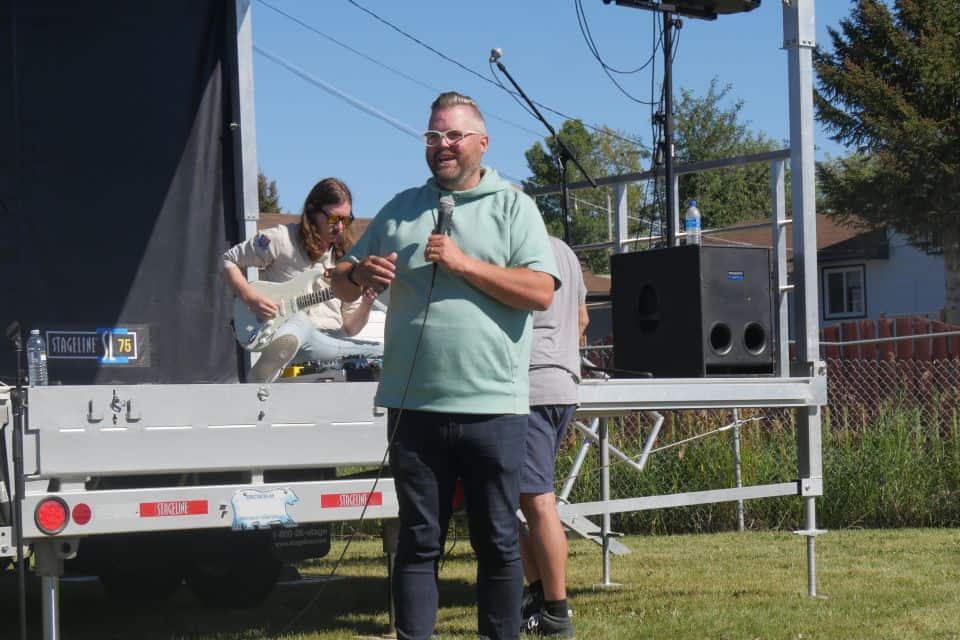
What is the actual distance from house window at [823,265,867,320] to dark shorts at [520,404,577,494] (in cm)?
3657

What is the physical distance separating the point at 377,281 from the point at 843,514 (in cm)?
765

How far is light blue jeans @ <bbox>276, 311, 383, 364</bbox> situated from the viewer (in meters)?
6.20

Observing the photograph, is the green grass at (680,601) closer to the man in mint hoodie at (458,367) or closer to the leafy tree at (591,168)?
the man in mint hoodie at (458,367)

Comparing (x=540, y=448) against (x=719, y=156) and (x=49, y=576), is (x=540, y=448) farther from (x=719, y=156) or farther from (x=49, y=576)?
(x=719, y=156)

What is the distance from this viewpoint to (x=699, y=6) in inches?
312

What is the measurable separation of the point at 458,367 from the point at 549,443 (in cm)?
173

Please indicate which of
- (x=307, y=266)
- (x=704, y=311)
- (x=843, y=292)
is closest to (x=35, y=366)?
(x=307, y=266)

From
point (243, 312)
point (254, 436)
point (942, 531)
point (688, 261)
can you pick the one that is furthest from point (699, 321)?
point (942, 531)

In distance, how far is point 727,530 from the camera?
11164 mm

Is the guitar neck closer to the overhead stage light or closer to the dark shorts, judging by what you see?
the dark shorts

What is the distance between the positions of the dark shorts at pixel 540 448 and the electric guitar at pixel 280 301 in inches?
47.5

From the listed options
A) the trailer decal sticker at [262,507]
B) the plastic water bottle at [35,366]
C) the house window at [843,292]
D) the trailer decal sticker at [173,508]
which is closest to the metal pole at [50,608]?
Result: the trailer decal sticker at [173,508]

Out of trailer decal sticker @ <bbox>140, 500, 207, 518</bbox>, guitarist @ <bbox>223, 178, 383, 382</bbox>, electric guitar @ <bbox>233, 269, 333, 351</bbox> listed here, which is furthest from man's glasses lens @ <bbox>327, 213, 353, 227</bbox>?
trailer decal sticker @ <bbox>140, 500, 207, 518</bbox>

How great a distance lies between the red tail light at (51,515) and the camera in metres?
4.66
